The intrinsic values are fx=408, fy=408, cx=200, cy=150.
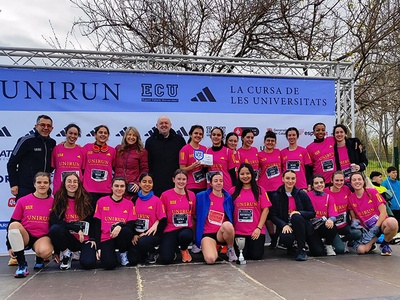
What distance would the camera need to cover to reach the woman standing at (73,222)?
4.62 m

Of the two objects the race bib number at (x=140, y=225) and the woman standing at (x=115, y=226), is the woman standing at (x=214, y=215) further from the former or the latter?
the woman standing at (x=115, y=226)

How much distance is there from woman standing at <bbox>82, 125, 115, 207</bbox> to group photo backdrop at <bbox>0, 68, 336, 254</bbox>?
2.54 feet

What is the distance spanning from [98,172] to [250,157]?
2113 millimetres

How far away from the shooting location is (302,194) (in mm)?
5273

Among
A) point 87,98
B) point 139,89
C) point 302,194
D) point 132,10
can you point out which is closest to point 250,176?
point 302,194

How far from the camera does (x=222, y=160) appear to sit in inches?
217

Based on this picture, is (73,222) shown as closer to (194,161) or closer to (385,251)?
(194,161)

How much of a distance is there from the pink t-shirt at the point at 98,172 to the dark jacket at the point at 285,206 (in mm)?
2149

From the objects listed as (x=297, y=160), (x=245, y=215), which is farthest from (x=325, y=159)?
(x=245, y=215)

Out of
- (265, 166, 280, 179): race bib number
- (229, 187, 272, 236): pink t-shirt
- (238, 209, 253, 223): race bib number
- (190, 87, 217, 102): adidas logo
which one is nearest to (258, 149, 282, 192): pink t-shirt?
(265, 166, 280, 179): race bib number

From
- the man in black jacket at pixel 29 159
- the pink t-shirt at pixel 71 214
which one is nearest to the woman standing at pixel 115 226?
the pink t-shirt at pixel 71 214

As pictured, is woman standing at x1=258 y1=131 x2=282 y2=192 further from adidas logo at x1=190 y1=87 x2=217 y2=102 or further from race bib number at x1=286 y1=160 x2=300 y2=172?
adidas logo at x1=190 y1=87 x2=217 y2=102

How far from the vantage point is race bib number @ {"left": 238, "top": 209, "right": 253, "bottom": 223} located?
16.8ft

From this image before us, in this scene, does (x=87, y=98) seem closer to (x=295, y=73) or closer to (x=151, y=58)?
(x=151, y=58)
